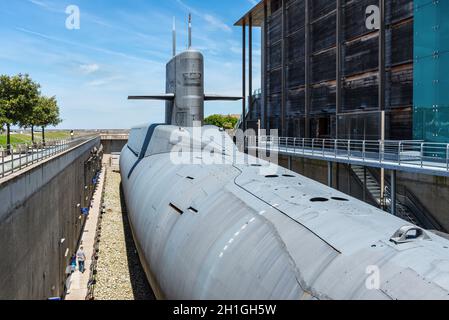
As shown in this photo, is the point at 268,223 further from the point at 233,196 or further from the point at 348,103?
the point at 348,103

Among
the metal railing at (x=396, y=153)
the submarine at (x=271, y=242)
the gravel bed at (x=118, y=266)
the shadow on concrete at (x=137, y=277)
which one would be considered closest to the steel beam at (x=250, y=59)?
the metal railing at (x=396, y=153)

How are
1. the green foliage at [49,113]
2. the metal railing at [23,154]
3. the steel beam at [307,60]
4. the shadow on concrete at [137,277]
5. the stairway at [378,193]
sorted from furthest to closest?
the green foliage at [49,113]
the steel beam at [307,60]
the stairway at [378,193]
the shadow on concrete at [137,277]
the metal railing at [23,154]

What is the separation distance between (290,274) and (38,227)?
9591 mm

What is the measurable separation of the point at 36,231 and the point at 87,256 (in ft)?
24.8

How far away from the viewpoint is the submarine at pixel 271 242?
232 inches

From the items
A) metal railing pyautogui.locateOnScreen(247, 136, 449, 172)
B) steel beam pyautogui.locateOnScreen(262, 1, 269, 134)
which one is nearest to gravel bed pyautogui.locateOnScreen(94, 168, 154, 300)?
metal railing pyautogui.locateOnScreen(247, 136, 449, 172)

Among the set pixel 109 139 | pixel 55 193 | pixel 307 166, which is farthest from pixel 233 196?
pixel 109 139

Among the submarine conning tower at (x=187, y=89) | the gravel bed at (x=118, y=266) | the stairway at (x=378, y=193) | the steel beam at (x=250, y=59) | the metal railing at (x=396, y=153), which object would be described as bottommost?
the gravel bed at (x=118, y=266)

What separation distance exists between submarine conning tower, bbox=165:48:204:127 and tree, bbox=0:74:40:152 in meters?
20.7

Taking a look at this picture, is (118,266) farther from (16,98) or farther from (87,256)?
(16,98)

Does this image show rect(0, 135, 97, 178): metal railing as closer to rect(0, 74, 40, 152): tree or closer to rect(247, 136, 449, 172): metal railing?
rect(247, 136, 449, 172): metal railing

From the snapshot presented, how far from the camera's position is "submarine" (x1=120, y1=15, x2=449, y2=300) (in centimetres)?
589

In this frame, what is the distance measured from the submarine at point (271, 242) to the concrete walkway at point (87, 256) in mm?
3938

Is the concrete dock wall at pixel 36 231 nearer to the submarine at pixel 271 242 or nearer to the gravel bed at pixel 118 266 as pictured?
the gravel bed at pixel 118 266
